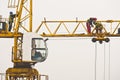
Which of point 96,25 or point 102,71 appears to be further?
point 102,71

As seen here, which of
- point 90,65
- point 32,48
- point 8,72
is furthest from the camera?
point 90,65

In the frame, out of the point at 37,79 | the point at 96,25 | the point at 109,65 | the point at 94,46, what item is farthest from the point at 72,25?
the point at 37,79

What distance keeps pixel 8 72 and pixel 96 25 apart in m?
6.38

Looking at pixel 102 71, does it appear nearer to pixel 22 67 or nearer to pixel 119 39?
pixel 119 39

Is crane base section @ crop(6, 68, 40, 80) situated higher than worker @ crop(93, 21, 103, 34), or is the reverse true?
worker @ crop(93, 21, 103, 34)

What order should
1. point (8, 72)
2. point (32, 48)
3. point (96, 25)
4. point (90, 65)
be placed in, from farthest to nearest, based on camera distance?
point (90, 65), point (96, 25), point (8, 72), point (32, 48)

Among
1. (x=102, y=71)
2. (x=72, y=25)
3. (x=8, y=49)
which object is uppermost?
(x=72, y=25)

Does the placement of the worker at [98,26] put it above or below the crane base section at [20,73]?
above

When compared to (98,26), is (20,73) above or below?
below

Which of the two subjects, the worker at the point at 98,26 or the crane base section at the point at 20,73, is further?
the worker at the point at 98,26

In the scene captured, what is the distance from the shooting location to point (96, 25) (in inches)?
885

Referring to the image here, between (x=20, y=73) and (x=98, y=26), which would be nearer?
(x=20, y=73)

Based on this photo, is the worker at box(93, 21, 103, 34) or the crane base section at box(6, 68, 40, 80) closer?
the crane base section at box(6, 68, 40, 80)

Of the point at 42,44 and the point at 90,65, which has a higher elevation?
the point at 42,44
